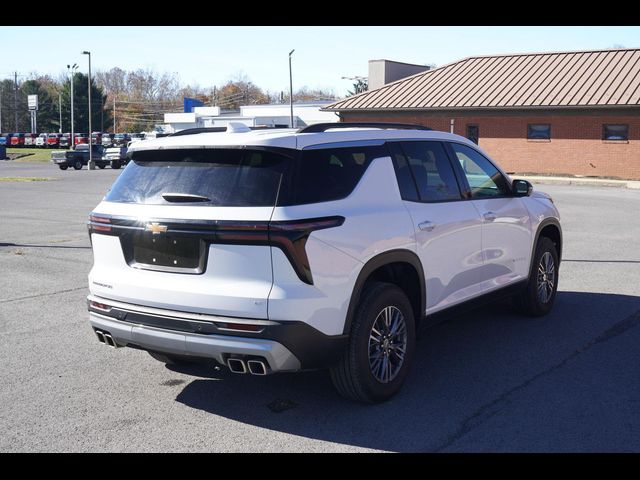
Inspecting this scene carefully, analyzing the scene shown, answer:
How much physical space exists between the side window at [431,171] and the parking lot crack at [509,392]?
1567 mm

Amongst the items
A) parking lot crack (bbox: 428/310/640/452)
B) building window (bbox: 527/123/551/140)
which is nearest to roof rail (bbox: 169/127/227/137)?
parking lot crack (bbox: 428/310/640/452)

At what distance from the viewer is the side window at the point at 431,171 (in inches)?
236

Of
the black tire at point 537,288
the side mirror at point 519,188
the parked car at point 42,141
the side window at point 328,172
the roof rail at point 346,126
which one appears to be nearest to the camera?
the side window at point 328,172

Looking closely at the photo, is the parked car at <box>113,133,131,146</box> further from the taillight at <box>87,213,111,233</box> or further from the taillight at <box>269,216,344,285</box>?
the taillight at <box>269,216,344,285</box>

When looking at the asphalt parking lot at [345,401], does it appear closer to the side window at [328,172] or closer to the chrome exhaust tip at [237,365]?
the chrome exhaust tip at [237,365]

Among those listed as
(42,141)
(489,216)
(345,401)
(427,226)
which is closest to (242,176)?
(427,226)

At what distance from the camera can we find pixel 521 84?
39281 mm

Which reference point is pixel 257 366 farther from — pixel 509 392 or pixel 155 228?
pixel 509 392

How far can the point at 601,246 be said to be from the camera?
13.1 m

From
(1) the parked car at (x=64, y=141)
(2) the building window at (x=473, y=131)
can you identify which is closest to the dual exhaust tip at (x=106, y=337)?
(2) the building window at (x=473, y=131)

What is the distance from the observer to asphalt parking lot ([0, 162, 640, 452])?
4.73 meters
